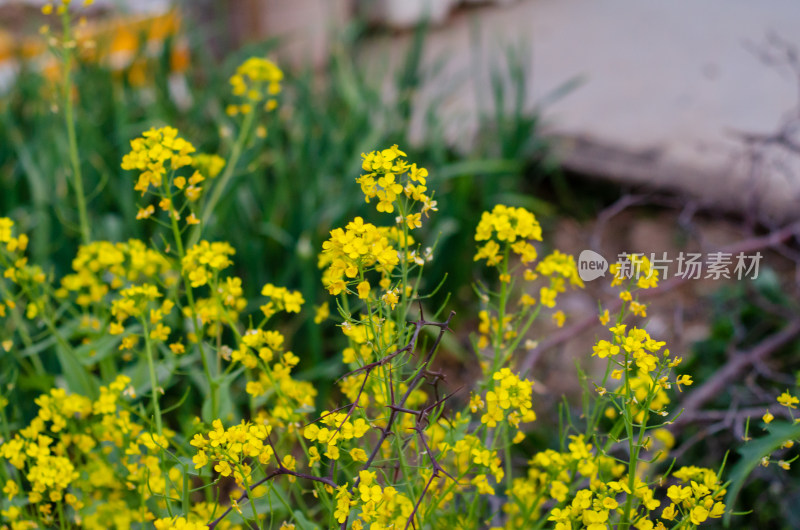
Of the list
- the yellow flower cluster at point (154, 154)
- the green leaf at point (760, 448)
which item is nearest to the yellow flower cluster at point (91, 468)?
the yellow flower cluster at point (154, 154)

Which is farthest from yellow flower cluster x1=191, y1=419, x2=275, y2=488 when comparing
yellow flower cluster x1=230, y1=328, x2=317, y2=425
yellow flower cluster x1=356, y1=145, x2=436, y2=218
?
yellow flower cluster x1=356, y1=145, x2=436, y2=218

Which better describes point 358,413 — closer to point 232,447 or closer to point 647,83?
point 232,447

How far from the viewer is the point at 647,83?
124 inches

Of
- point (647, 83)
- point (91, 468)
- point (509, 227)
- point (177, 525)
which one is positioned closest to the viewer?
point (177, 525)

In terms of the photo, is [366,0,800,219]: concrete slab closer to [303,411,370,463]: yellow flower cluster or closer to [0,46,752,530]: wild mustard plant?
[0,46,752,530]: wild mustard plant

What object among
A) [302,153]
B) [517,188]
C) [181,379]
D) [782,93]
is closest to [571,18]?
[782,93]

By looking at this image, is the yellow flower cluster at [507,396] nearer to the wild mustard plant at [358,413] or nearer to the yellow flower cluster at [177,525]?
the wild mustard plant at [358,413]

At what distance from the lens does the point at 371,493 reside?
2.41 ft

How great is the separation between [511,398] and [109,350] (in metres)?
0.62

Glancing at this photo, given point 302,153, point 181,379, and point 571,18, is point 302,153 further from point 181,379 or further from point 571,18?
point 571,18

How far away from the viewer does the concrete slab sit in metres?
2.49

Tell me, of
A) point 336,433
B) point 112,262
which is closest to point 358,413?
point 336,433

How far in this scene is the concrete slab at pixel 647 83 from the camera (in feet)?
8.16

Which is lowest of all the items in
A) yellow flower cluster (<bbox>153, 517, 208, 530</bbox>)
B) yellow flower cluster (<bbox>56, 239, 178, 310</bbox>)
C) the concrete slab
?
the concrete slab
